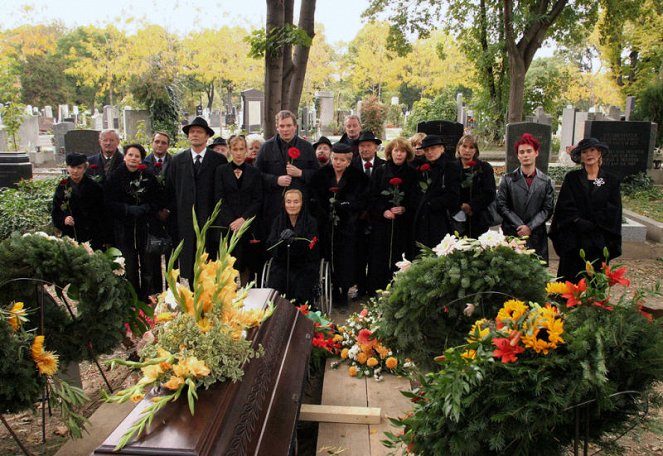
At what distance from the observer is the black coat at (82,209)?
21.0 feet

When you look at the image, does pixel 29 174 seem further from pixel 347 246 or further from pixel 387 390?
pixel 387 390

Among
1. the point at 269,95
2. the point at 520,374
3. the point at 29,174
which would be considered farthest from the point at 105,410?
the point at 29,174

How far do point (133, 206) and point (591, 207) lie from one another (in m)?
4.64

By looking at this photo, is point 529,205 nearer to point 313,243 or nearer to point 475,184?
point 475,184

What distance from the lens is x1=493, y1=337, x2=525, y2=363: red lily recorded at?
2523mm

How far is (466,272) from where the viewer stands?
3562 millimetres

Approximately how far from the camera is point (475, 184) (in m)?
7.00

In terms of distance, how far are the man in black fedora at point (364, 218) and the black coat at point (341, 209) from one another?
5.2 inches

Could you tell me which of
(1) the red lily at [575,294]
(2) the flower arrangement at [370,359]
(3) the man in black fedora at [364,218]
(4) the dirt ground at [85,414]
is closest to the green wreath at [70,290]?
(4) the dirt ground at [85,414]

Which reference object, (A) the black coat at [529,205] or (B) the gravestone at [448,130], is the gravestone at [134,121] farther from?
(A) the black coat at [529,205]

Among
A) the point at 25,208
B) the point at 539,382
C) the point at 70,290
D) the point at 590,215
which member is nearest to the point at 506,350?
the point at 539,382

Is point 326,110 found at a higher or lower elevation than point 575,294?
higher

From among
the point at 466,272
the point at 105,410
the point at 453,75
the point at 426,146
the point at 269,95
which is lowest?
the point at 105,410

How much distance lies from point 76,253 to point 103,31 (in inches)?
1523
